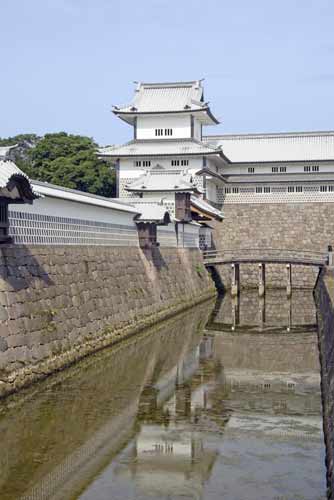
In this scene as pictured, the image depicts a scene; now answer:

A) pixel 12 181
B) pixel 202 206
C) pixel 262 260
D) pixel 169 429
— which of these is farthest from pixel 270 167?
pixel 169 429

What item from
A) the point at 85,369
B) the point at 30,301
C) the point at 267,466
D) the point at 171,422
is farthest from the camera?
the point at 85,369

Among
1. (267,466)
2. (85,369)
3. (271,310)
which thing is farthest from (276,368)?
(271,310)

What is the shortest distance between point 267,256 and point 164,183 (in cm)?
911

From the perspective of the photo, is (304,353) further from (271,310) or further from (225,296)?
(225,296)

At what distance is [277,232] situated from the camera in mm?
42500

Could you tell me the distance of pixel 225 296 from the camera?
123 ft

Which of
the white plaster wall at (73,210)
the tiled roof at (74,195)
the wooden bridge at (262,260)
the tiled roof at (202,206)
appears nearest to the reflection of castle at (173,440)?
the white plaster wall at (73,210)

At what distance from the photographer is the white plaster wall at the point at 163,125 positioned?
42.3 meters

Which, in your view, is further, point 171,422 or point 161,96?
point 161,96

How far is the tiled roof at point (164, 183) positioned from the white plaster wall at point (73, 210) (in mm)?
6482

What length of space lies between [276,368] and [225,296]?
2085 centimetres

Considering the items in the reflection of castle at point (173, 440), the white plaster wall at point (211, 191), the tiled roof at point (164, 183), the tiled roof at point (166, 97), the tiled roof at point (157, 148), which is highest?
the tiled roof at point (166, 97)

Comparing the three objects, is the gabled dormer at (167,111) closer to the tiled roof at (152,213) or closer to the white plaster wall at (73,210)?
the tiled roof at (152,213)

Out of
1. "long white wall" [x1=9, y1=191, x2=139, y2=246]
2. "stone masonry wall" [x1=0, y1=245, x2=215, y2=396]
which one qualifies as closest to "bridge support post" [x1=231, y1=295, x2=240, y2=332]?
"stone masonry wall" [x1=0, y1=245, x2=215, y2=396]
